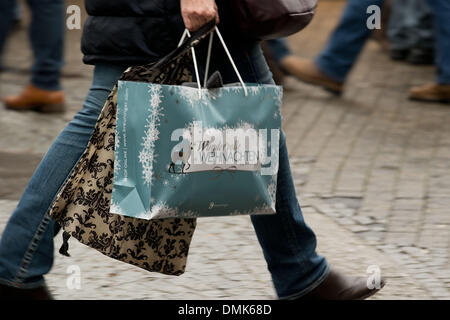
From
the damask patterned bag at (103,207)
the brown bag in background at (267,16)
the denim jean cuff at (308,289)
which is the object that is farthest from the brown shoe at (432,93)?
the damask patterned bag at (103,207)

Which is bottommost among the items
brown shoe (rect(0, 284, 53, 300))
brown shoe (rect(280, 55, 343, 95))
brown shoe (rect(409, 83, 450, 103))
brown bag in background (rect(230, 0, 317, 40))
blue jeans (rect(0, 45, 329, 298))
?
brown shoe (rect(409, 83, 450, 103))

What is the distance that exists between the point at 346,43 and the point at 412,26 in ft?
5.00

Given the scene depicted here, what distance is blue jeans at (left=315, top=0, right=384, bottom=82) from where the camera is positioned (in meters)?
7.07

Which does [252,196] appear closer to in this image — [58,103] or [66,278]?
[66,278]

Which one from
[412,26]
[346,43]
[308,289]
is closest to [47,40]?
[346,43]

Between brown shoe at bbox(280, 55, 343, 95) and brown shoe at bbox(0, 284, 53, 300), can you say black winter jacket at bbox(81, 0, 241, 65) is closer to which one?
brown shoe at bbox(0, 284, 53, 300)

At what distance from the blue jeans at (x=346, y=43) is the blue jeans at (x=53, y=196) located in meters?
4.00

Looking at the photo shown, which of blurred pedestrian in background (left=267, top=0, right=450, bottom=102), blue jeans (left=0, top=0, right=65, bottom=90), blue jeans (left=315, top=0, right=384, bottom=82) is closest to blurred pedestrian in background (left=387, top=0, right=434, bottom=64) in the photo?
blurred pedestrian in background (left=267, top=0, right=450, bottom=102)

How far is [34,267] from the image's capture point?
121 inches

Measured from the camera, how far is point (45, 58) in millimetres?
6344

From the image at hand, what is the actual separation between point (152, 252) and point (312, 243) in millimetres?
629

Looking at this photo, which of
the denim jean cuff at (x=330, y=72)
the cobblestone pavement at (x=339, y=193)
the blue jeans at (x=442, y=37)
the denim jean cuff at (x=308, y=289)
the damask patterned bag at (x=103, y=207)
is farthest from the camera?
the denim jean cuff at (x=330, y=72)

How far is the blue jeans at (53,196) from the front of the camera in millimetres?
2990

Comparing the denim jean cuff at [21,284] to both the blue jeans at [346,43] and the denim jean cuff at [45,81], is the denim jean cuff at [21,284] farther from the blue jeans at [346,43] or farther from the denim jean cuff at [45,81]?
the blue jeans at [346,43]
